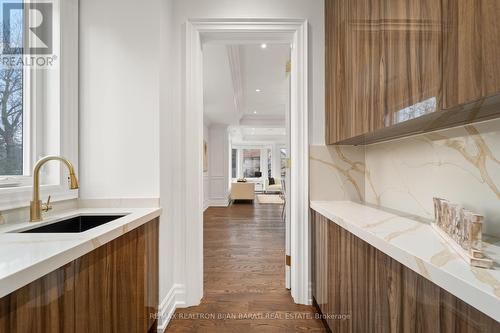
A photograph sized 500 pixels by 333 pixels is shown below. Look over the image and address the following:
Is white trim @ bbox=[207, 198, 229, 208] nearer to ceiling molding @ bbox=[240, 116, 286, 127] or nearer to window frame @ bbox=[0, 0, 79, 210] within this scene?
ceiling molding @ bbox=[240, 116, 286, 127]

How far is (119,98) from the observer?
61.5 inches

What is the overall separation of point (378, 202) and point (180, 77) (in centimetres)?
174

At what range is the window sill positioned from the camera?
1.10m

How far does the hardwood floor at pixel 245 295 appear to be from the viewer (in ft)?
5.26

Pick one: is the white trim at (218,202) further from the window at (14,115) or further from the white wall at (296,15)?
the window at (14,115)

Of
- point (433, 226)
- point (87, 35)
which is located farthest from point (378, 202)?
point (87, 35)

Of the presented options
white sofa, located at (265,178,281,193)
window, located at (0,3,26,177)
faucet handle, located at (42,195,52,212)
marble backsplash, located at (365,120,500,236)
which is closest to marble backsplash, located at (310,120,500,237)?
marble backsplash, located at (365,120,500,236)

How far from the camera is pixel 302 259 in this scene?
183 centimetres

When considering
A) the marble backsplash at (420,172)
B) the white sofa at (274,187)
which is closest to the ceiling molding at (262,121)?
the white sofa at (274,187)

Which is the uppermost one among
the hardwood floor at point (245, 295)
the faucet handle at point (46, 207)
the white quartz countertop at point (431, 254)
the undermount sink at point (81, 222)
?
the faucet handle at point (46, 207)

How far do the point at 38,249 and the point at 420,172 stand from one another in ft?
5.51

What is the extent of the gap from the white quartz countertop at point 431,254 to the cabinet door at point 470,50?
450 millimetres

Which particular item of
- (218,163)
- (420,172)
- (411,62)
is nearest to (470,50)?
(411,62)

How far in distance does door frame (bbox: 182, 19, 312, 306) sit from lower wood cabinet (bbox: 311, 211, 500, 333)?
0.20 meters
